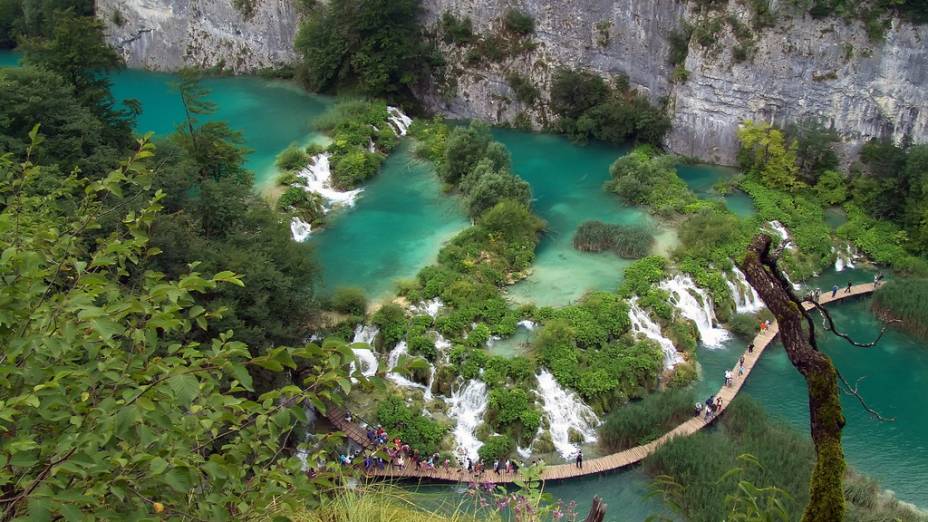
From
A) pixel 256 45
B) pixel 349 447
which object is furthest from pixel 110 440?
pixel 256 45

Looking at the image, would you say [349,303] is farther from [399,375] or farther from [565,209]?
[565,209]

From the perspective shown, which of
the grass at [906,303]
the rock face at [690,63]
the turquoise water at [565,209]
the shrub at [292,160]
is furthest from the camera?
the shrub at [292,160]

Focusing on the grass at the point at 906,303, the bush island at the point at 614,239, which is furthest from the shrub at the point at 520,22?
the grass at the point at 906,303

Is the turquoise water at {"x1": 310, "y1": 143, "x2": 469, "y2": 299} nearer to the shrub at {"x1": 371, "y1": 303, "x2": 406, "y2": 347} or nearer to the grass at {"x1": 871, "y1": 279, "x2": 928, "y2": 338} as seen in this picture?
the shrub at {"x1": 371, "y1": 303, "x2": 406, "y2": 347}

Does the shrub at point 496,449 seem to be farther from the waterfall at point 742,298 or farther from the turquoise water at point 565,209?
the waterfall at point 742,298

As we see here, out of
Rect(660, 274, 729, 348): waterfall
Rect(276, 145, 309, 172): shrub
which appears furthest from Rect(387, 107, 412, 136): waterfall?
Rect(660, 274, 729, 348): waterfall

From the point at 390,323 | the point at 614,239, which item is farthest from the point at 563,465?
the point at 614,239
